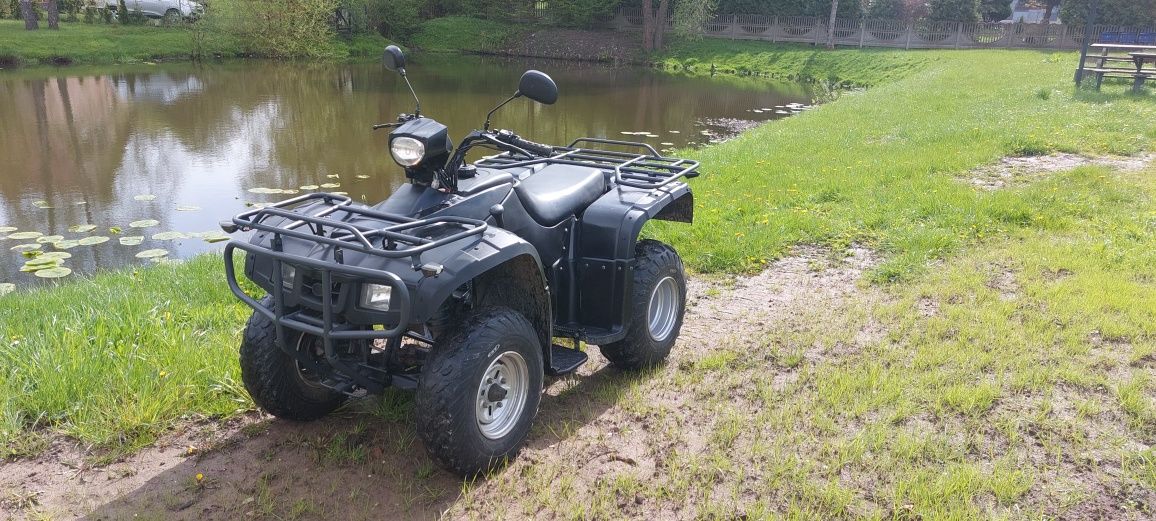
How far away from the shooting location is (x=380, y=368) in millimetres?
3154

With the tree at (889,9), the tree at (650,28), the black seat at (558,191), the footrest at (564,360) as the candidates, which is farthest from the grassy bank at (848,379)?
the tree at (889,9)

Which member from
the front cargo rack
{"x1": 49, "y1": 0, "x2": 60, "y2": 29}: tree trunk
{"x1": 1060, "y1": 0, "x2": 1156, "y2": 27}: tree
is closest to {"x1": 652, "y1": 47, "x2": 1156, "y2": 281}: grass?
the front cargo rack

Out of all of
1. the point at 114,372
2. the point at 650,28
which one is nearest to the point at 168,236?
the point at 114,372

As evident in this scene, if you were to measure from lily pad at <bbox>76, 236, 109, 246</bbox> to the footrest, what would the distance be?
21.5ft

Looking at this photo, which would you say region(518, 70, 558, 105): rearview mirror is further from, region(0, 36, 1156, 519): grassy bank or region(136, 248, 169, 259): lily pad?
region(136, 248, 169, 259): lily pad

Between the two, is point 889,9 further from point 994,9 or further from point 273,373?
point 273,373

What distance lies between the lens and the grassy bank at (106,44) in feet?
83.9

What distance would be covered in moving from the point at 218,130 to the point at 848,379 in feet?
48.1

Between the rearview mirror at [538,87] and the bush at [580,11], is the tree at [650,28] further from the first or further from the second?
the rearview mirror at [538,87]

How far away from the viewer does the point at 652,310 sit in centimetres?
432

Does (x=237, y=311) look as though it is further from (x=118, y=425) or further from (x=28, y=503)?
(x=28, y=503)

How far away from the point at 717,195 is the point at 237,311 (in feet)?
17.4

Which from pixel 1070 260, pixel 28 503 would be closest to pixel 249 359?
pixel 28 503

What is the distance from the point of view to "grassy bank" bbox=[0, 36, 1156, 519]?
10.1 ft
